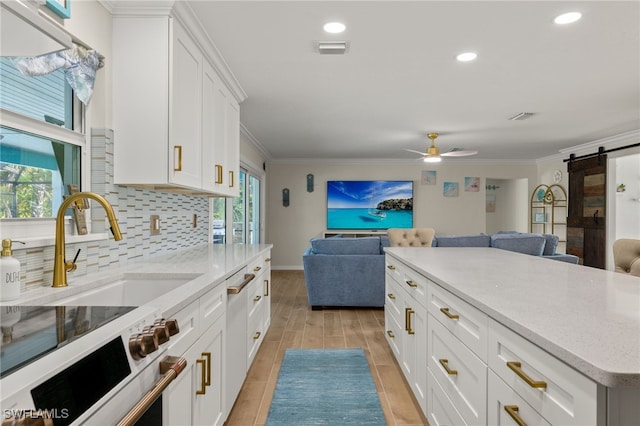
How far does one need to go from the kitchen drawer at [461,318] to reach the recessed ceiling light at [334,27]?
1.66 meters

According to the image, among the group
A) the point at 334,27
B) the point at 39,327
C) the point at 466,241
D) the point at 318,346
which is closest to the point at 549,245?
the point at 466,241

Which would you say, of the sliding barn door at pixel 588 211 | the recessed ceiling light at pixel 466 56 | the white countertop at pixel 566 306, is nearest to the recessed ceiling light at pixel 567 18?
the recessed ceiling light at pixel 466 56

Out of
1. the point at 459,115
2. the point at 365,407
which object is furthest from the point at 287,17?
the point at 459,115

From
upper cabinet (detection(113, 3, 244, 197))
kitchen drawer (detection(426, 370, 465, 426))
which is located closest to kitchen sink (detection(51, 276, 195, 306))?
upper cabinet (detection(113, 3, 244, 197))

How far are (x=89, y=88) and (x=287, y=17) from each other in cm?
117

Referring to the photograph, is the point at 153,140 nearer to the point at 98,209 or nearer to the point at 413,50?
the point at 98,209

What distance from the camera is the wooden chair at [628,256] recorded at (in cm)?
182

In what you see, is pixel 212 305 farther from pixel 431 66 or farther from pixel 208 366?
pixel 431 66

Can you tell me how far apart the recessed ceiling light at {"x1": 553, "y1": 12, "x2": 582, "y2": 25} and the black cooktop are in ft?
8.88

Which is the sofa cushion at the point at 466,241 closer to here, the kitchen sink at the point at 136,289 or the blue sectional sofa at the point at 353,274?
the blue sectional sofa at the point at 353,274

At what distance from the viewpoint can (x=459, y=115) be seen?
4383mm

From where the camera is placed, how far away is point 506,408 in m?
1.03

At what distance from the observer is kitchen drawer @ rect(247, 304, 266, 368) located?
251 cm

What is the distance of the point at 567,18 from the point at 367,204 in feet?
18.9
